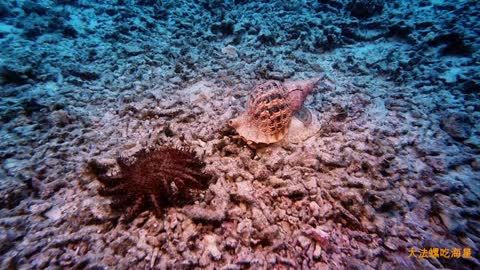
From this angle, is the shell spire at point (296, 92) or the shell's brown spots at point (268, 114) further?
the shell spire at point (296, 92)

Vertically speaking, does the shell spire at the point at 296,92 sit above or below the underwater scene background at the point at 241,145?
above

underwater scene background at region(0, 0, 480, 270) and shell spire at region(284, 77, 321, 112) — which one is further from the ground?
shell spire at region(284, 77, 321, 112)

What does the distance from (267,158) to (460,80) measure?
2691mm

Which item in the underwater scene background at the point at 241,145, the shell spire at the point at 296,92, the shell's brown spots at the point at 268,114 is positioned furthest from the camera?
the shell spire at the point at 296,92

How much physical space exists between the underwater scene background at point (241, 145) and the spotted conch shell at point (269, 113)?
0.09 feet

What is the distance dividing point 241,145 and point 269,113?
0.50 m

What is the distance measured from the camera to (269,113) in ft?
8.14

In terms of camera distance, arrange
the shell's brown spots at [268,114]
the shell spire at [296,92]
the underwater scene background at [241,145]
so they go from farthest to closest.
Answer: the shell spire at [296,92] → the shell's brown spots at [268,114] → the underwater scene background at [241,145]

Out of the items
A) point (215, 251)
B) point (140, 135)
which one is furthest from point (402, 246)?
point (140, 135)

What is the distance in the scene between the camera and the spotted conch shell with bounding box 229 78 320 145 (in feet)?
8.18

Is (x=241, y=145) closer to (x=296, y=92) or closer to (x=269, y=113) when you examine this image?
(x=269, y=113)

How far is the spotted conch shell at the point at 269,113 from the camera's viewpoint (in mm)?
2494

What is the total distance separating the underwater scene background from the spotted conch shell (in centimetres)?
3

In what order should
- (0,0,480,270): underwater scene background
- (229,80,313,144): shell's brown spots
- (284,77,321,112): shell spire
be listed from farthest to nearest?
(284,77,321,112): shell spire → (229,80,313,144): shell's brown spots → (0,0,480,270): underwater scene background
